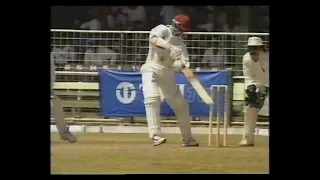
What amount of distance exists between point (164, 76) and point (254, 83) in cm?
118

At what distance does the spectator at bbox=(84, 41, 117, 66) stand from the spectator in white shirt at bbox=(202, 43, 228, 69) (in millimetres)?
1383

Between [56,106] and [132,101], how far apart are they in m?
2.90

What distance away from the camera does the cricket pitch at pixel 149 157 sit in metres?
7.79

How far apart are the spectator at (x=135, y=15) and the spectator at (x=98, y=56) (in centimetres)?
56

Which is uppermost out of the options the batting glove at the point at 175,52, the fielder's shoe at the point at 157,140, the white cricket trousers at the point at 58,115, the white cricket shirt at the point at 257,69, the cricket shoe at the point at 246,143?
the batting glove at the point at 175,52

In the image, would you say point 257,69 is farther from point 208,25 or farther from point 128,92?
point 208,25

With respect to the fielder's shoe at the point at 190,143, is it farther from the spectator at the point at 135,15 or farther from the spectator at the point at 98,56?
the spectator at the point at 98,56

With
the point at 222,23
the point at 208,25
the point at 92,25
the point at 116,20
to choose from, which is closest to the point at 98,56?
the point at 92,25

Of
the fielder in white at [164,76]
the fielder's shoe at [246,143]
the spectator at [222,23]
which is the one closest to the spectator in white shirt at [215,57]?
the spectator at [222,23]

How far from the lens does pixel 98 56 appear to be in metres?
13.0

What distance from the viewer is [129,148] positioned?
9.52 m
